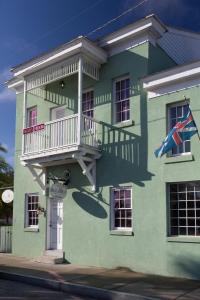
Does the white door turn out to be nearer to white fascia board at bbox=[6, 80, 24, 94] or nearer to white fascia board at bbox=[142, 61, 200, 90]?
white fascia board at bbox=[6, 80, 24, 94]

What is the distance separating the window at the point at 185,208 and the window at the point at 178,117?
973mm

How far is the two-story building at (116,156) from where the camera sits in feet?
39.6

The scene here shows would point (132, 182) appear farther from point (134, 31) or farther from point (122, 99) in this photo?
point (134, 31)

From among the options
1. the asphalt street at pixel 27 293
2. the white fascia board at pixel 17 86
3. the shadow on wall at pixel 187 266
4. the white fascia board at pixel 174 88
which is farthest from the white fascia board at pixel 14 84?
the shadow on wall at pixel 187 266

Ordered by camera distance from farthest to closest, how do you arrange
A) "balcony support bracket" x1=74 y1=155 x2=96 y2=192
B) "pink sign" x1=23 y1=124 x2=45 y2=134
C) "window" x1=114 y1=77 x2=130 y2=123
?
1. "pink sign" x1=23 y1=124 x2=45 y2=134
2. "window" x1=114 y1=77 x2=130 y2=123
3. "balcony support bracket" x1=74 y1=155 x2=96 y2=192

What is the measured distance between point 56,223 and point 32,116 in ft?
15.3

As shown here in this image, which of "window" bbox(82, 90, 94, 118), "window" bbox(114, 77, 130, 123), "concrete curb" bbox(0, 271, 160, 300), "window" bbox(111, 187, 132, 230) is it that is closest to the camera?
"concrete curb" bbox(0, 271, 160, 300)

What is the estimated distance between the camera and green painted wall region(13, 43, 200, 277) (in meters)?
12.1

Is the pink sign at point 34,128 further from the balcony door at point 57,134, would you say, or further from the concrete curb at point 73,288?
the concrete curb at point 73,288

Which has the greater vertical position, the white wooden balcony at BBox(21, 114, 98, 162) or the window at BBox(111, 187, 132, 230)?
the white wooden balcony at BBox(21, 114, 98, 162)

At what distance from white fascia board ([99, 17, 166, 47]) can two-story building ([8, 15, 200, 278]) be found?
0.03 metres

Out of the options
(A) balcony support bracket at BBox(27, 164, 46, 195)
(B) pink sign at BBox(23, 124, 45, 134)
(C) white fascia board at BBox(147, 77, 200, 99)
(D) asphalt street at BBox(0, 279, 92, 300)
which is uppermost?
(C) white fascia board at BBox(147, 77, 200, 99)

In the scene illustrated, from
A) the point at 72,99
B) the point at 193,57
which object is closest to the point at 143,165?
the point at 72,99

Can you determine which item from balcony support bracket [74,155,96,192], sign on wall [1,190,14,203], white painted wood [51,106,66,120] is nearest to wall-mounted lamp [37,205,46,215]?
sign on wall [1,190,14,203]
